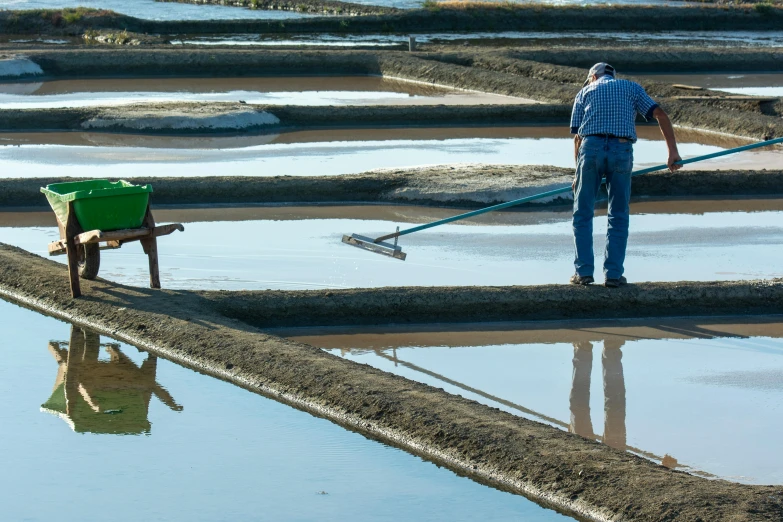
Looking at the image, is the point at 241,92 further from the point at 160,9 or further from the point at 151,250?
the point at 160,9

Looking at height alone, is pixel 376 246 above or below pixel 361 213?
above

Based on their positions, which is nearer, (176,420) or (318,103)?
(176,420)

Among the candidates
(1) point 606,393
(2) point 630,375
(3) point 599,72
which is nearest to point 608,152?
(3) point 599,72

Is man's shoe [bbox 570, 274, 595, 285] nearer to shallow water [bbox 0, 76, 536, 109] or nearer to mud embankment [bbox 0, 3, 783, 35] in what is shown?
shallow water [bbox 0, 76, 536, 109]

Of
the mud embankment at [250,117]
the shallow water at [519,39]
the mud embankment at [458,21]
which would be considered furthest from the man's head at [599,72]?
the mud embankment at [458,21]

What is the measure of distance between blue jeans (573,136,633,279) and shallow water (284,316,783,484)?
15.3 inches

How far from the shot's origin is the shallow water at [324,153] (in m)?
10.9

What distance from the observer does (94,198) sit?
20.5 feet

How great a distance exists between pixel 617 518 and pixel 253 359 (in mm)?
2079

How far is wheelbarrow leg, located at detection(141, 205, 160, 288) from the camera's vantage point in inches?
255

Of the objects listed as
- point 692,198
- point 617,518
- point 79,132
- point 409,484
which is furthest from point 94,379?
point 79,132

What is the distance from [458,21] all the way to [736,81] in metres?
10.6

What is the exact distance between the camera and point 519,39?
2483cm

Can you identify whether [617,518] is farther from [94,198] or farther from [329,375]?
[94,198]
